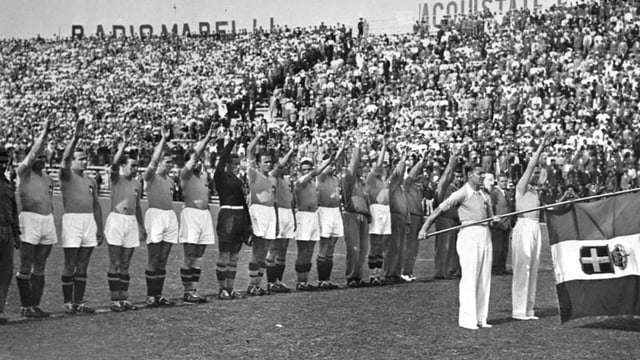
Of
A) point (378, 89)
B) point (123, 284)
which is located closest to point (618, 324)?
point (123, 284)

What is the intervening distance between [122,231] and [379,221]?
4888 millimetres

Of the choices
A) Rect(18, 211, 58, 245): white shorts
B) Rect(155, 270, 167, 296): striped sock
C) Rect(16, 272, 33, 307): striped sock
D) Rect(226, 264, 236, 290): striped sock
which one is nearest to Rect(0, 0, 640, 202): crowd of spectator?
Rect(226, 264, 236, 290): striped sock

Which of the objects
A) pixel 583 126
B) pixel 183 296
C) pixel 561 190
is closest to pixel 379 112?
pixel 583 126

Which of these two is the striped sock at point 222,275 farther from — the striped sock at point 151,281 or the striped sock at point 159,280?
the striped sock at point 151,281

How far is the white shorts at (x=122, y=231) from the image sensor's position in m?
12.5

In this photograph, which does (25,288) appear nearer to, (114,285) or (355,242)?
(114,285)

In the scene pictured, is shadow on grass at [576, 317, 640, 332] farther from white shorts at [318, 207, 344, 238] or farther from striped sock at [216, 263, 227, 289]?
striped sock at [216, 263, 227, 289]

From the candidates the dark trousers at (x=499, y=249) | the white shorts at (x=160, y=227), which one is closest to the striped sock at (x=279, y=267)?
the white shorts at (x=160, y=227)

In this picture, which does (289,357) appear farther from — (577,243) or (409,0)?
(409,0)

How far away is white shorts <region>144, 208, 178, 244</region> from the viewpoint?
12.9m

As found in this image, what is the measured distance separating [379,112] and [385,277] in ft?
73.9

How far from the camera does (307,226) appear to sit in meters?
14.8

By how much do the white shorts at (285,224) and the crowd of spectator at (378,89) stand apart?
9.55 meters

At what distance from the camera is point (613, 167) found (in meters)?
28.1
